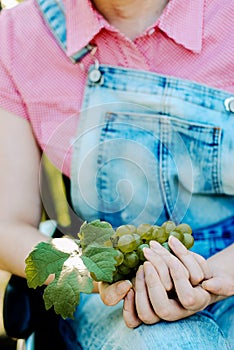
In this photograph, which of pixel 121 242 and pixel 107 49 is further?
pixel 107 49

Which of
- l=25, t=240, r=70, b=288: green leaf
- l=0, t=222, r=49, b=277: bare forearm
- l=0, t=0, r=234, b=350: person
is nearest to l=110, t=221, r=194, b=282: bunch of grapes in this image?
l=25, t=240, r=70, b=288: green leaf

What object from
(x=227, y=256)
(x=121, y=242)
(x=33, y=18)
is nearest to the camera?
(x=121, y=242)

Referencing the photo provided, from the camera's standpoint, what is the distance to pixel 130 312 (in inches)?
56.6

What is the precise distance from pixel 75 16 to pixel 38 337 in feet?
2.38

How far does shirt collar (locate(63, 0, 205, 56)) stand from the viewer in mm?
1728

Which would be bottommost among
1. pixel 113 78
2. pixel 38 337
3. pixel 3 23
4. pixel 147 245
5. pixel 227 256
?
pixel 38 337

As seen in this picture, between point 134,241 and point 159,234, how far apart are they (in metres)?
0.06

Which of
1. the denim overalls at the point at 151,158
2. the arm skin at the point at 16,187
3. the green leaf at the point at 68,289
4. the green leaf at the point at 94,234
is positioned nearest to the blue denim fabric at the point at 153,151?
the denim overalls at the point at 151,158

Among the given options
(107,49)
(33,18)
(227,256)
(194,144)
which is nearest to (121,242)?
(227,256)

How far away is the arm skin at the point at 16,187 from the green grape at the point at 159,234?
40 centimetres

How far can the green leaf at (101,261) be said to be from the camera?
50.5 inches

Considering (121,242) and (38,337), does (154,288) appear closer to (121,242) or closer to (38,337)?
(121,242)

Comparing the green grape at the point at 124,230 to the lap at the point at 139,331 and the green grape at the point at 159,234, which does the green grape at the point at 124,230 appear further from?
the lap at the point at 139,331

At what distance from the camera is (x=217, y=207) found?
1736 mm
